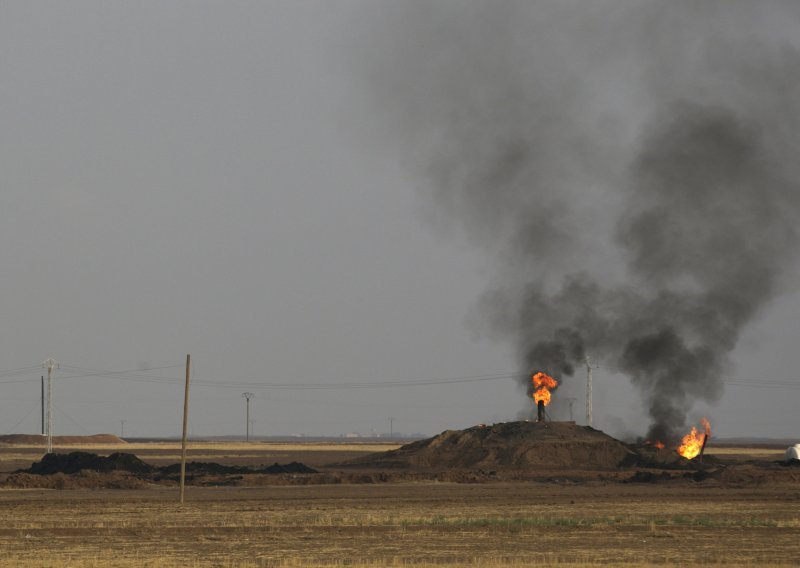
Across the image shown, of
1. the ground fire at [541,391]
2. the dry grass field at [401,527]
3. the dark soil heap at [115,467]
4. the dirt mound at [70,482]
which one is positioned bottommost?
the dry grass field at [401,527]

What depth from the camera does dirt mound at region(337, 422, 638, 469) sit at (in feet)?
313

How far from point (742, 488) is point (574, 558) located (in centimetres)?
4111

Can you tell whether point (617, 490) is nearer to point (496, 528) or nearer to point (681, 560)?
point (496, 528)

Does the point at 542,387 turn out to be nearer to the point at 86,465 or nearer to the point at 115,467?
the point at 115,467

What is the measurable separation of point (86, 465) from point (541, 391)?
44.4 m

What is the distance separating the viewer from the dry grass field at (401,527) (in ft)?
110

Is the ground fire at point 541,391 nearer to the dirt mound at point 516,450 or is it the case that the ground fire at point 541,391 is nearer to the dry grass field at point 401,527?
the dirt mound at point 516,450

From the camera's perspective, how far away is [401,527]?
142ft

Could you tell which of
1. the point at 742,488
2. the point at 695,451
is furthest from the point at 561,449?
the point at 742,488

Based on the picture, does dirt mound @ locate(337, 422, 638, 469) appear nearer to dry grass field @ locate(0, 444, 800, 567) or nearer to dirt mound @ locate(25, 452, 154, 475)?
dirt mound @ locate(25, 452, 154, 475)

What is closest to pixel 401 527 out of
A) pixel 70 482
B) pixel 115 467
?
pixel 70 482

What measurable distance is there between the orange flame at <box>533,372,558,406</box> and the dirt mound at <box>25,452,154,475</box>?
39588mm

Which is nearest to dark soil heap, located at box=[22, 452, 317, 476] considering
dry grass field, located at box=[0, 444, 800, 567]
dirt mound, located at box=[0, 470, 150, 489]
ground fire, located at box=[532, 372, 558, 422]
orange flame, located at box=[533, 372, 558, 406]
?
dirt mound, located at box=[0, 470, 150, 489]

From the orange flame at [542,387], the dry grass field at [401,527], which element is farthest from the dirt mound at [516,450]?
the dry grass field at [401,527]
